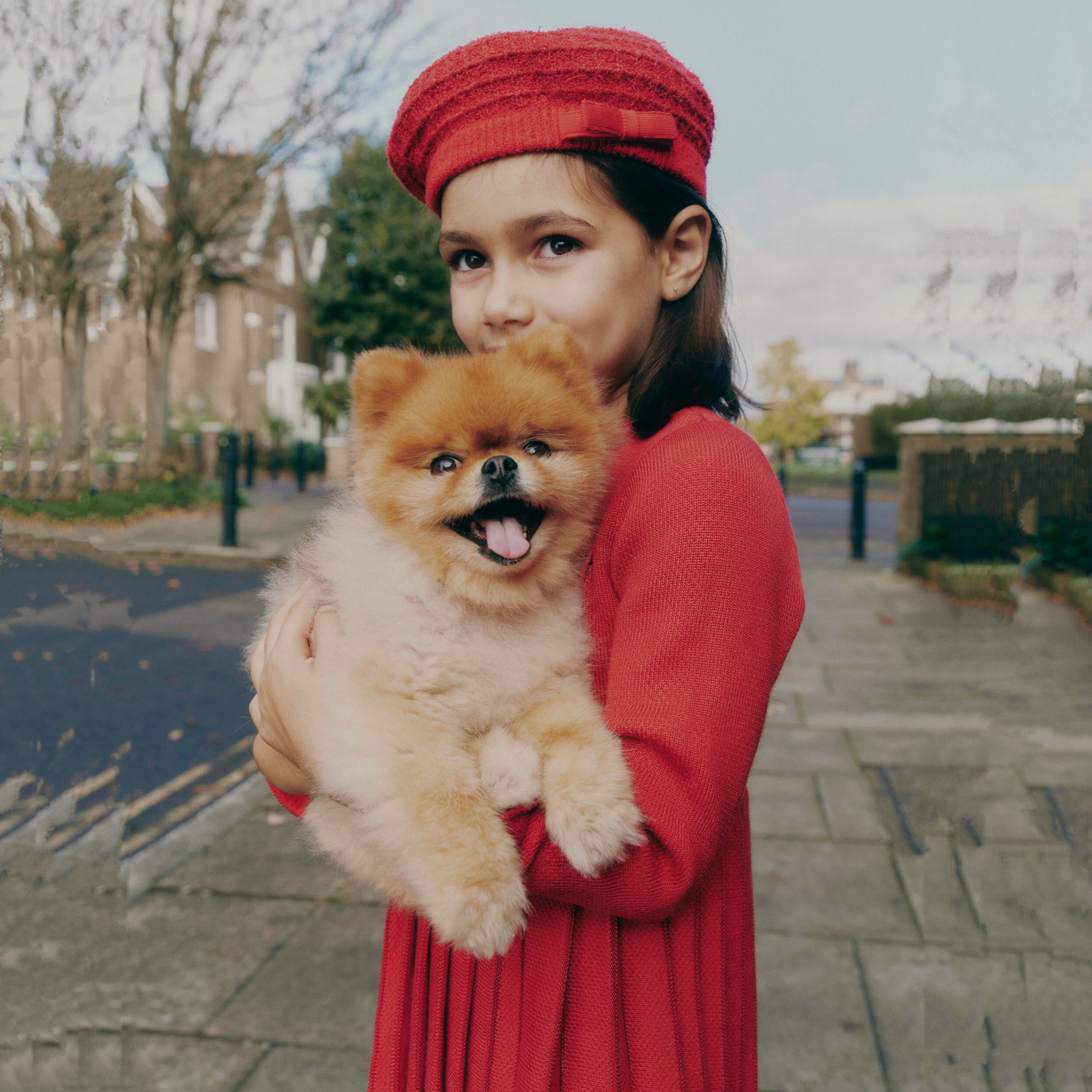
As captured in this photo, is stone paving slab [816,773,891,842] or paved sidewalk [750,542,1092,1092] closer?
paved sidewalk [750,542,1092,1092]

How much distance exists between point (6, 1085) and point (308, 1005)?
133 centimetres

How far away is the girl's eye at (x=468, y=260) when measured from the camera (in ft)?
5.40

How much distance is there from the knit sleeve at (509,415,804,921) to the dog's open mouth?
0.59ft

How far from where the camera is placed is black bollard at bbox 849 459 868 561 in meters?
12.2

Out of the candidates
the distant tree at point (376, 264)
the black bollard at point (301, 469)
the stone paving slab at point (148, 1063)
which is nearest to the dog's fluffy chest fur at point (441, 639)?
the stone paving slab at point (148, 1063)

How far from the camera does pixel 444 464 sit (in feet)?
4.69

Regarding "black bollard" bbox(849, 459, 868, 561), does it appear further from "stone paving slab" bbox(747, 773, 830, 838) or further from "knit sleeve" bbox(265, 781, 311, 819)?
"knit sleeve" bbox(265, 781, 311, 819)

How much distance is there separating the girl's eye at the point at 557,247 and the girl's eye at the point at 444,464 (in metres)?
0.39

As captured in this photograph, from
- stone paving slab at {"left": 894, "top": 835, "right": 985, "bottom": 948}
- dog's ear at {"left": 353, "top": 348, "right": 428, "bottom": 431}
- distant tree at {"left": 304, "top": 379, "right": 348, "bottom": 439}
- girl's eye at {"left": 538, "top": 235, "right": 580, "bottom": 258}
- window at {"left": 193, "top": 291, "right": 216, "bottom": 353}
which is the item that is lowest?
stone paving slab at {"left": 894, "top": 835, "right": 985, "bottom": 948}

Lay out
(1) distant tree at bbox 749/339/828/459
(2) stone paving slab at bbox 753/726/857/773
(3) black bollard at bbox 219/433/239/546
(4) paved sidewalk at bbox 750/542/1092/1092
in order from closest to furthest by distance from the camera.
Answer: (4) paved sidewalk at bbox 750/542/1092/1092, (2) stone paving slab at bbox 753/726/857/773, (3) black bollard at bbox 219/433/239/546, (1) distant tree at bbox 749/339/828/459

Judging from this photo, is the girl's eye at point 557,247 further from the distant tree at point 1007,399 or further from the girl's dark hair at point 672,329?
the distant tree at point 1007,399

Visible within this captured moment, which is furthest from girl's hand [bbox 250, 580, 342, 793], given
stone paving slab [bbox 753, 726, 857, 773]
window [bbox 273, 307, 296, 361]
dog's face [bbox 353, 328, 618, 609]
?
window [bbox 273, 307, 296, 361]

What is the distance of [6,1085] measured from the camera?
1.97m

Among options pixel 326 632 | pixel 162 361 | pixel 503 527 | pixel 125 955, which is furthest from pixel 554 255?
pixel 162 361
